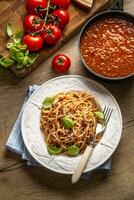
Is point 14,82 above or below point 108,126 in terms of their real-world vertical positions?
above

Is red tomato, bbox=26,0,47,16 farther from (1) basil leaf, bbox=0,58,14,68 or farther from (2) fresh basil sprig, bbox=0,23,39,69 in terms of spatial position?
(1) basil leaf, bbox=0,58,14,68

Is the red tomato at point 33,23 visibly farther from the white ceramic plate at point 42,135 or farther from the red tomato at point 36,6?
the white ceramic plate at point 42,135

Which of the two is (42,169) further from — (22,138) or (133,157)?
(133,157)

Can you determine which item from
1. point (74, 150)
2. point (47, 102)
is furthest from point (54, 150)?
point (47, 102)

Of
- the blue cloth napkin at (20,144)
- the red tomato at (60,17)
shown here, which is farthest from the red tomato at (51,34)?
the blue cloth napkin at (20,144)

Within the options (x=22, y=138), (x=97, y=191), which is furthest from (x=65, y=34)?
(x=97, y=191)

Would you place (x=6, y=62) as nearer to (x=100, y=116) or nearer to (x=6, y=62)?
(x=6, y=62)
